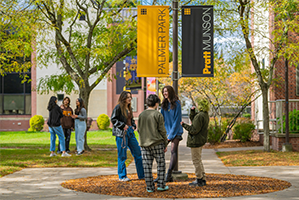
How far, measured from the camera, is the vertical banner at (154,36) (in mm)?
8609

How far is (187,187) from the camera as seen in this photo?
23.8 feet

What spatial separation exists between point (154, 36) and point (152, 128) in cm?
269

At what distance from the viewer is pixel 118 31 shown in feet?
47.8

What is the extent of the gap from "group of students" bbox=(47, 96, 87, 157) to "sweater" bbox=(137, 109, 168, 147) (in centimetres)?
633

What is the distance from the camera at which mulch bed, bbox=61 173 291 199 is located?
263 inches

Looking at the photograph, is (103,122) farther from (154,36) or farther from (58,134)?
(154,36)

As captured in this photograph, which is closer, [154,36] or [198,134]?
[198,134]

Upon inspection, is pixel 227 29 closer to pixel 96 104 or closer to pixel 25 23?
pixel 25 23

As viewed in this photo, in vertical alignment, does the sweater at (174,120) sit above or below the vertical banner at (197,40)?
below

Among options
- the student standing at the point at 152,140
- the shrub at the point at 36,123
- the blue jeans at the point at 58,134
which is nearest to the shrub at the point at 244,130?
the blue jeans at the point at 58,134

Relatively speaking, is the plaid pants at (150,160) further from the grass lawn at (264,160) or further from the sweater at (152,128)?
the grass lawn at (264,160)

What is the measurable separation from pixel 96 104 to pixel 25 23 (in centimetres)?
2370

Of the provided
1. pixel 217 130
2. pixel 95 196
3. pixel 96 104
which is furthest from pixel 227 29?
pixel 96 104

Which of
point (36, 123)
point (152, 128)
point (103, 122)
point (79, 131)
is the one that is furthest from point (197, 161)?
point (36, 123)
